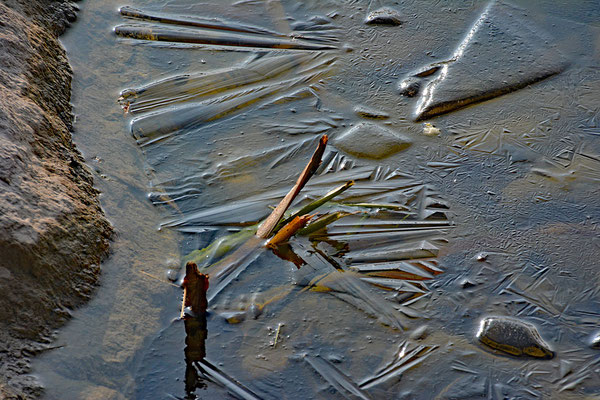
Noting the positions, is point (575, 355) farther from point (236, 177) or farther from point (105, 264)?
point (105, 264)

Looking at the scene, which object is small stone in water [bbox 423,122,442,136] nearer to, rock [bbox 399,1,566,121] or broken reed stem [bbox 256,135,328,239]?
rock [bbox 399,1,566,121]

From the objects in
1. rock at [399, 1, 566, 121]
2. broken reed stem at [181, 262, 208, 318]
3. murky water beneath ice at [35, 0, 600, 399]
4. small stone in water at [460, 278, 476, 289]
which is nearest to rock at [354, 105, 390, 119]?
murky water beneath ice at [35, 0, 600, 399]

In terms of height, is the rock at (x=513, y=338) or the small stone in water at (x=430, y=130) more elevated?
the small stone in water at (x=430, y=130)

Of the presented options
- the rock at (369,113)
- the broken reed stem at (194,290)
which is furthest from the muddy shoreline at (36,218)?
the rock at (369,113)

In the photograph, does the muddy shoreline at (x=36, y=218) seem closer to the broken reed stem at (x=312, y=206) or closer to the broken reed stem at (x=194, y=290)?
the broken reed stem at (x=194, y=290)

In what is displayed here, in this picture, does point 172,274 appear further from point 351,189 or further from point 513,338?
point 513,338

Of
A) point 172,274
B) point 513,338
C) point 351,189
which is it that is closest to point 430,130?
point 351,189
